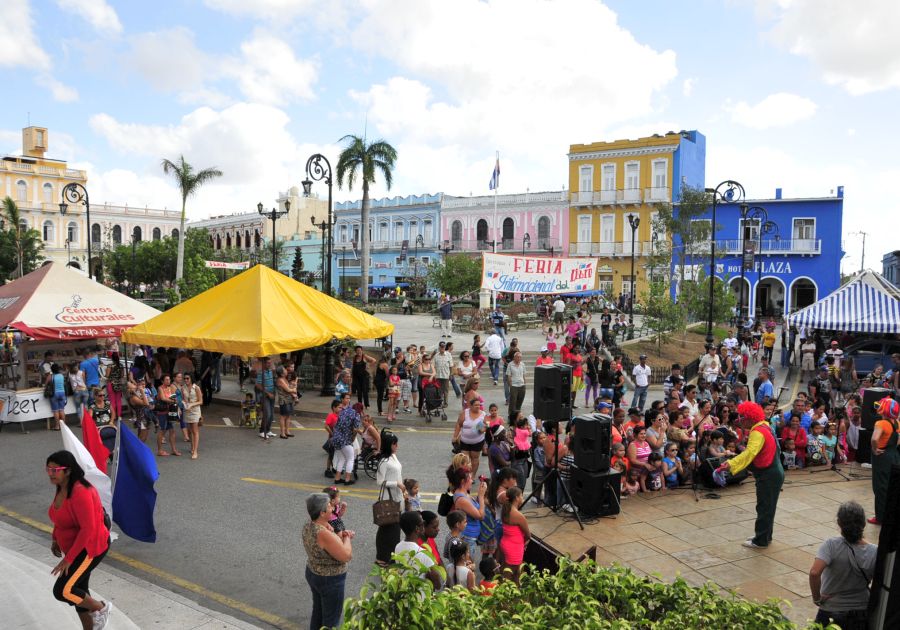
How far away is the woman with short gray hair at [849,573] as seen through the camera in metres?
5.11

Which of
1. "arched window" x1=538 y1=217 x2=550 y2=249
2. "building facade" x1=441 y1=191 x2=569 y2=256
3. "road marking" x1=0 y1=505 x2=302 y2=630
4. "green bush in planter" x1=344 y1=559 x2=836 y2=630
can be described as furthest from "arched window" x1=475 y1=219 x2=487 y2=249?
"green bush in planter" x1=344 y1=559 x2=836 y2=630

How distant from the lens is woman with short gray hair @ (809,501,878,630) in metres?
5.11

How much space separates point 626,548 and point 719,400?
635 cm

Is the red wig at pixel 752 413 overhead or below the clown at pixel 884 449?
overhead

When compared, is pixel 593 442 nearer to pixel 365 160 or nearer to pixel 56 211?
pixel 365 160

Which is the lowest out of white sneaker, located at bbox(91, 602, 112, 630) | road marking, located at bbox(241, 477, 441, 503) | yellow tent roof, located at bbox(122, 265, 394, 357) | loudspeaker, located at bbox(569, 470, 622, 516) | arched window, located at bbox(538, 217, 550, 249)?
road marking, located at bbox(241, 477, 441, 503)

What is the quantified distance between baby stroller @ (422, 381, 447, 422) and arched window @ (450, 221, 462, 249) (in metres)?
41.4

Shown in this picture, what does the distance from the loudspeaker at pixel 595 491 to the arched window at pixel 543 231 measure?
4399 cm

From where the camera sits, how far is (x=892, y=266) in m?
81.6

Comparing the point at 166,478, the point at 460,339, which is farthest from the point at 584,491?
the point at 460,339

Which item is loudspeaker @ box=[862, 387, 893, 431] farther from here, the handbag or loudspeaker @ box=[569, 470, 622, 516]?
the handbag

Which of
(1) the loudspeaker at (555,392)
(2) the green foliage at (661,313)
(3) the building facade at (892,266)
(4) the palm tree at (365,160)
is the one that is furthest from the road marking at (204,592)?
(3) the building facade at (892,266)

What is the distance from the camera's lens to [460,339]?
27797 mm

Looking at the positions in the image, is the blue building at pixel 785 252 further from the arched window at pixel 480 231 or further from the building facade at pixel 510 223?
the arched window at pixel 480 231
